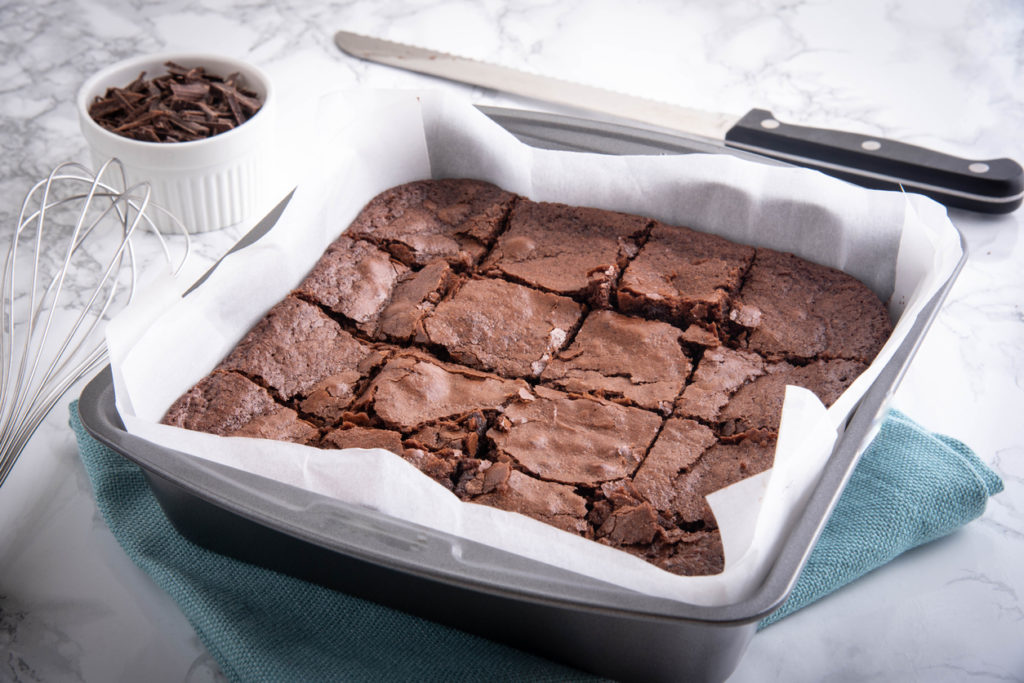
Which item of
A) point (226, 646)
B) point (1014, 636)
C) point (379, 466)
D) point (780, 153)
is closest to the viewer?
point (379, 466)

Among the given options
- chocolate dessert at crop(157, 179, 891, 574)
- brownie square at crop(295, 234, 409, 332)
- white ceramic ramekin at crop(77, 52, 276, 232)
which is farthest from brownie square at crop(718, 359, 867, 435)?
white ceramic ramekin at crop(77, 52, 276, 232)

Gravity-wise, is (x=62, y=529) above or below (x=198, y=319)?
below

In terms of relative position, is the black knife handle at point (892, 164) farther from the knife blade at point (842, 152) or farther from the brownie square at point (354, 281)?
the brownie square at point (354, 281)

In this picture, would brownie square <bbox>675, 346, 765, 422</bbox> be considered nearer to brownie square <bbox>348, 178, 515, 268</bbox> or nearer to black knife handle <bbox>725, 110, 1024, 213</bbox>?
brownie square <bbox>348, 178, 515, 268</bbox>

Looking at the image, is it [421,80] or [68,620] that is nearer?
[68,620]

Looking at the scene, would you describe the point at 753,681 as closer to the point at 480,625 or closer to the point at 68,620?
the point at 480,625

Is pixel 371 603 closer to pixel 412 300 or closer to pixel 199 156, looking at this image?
pixel 412 300

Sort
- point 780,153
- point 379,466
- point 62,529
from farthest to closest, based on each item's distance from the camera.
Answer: point 780,153 < point 62,529 < point 379,466

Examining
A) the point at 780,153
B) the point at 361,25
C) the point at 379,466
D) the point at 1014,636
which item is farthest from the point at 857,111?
the point at 379,466
